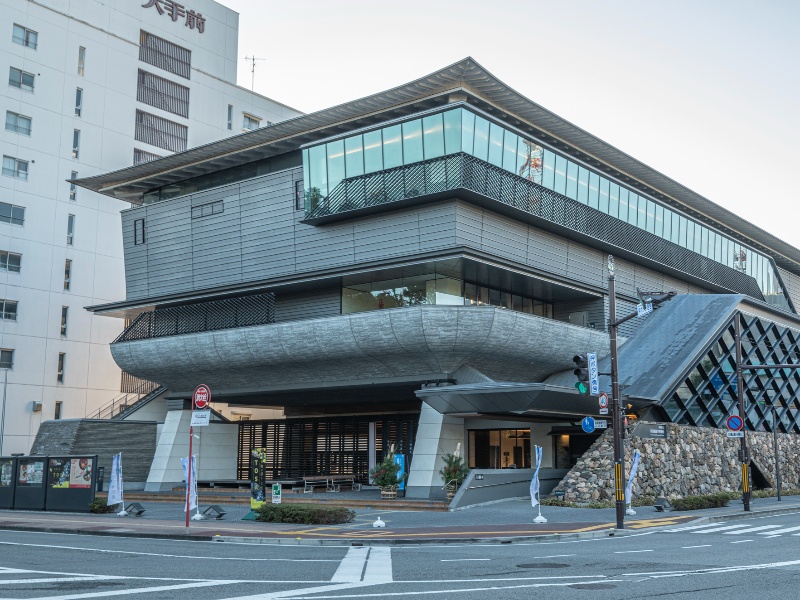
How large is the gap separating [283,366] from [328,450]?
841cm

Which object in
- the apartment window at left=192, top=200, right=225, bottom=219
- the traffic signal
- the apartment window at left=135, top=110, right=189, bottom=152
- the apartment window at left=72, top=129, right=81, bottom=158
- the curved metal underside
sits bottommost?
the traffic signal

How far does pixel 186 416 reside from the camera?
48.1 m

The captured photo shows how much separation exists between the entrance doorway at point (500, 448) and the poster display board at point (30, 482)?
18.7 metres

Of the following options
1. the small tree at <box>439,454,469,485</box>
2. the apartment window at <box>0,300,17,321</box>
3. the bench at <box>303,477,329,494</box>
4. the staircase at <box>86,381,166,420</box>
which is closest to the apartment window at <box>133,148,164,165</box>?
the apartment window at <box>0,300,17,321</box>

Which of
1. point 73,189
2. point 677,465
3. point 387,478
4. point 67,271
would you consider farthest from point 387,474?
point 73,189

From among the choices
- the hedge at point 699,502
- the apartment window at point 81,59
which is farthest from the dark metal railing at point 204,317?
the hedge at point 699,502

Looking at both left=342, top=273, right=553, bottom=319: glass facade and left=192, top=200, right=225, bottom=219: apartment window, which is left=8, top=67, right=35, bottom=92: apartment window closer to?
left=192, top=200, right=225, bottom=219: apartment window

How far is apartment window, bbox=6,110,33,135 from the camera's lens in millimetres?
55750

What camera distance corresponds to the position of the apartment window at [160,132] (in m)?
63.3

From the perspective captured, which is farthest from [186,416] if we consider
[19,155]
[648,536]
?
[648,536]

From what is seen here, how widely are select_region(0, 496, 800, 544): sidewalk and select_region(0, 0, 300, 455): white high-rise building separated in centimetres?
2440

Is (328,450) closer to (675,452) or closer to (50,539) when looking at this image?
(675,452)

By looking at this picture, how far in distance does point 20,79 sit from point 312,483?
113 ft

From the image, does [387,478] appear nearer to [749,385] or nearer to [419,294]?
[419,294]
